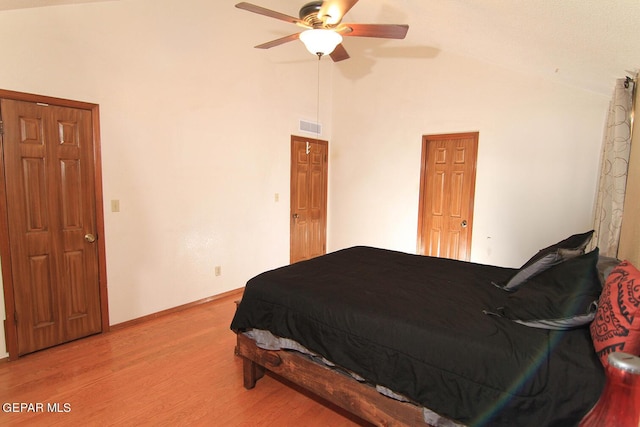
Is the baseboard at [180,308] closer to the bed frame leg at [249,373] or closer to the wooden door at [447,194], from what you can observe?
the bed frame leg at [249,373]

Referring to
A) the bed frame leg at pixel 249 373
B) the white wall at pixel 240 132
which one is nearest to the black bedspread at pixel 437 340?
the bed frame leg at pixel 249 373

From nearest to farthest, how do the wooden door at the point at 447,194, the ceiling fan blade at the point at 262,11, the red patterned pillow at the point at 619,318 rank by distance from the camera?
1. the red patterned pillow at the point at 619,318
2. the ceiling fan blade at the point at 262,11
3. the wooden door at the point at 447,194

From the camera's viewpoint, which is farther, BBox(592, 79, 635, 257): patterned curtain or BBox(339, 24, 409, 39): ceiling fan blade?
BBox(592, 79, 635, 257): patterned curtain

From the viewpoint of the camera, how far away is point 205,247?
140 inches

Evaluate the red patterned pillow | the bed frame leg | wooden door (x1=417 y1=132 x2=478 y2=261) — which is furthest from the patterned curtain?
the bed frame leg

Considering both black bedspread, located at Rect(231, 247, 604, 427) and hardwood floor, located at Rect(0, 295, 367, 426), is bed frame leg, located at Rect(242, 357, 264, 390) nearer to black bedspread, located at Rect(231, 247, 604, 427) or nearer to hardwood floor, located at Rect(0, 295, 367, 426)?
hardwood floor, located at Rect(0, 295, 367, 426)

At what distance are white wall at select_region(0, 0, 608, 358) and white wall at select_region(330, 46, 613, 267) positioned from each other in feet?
0.05

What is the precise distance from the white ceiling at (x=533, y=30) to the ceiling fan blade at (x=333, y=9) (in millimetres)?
833

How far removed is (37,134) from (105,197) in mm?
654

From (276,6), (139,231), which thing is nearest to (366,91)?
(276,6)

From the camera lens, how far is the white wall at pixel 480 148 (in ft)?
10.8

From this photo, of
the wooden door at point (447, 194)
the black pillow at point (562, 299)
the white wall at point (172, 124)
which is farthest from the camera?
the wooden door at point (447, 194)

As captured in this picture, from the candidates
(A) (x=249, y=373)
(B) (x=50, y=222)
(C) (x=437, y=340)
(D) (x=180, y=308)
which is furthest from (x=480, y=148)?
(B) (x=50, y=222)

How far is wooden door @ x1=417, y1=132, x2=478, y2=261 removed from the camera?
3.92 metres
